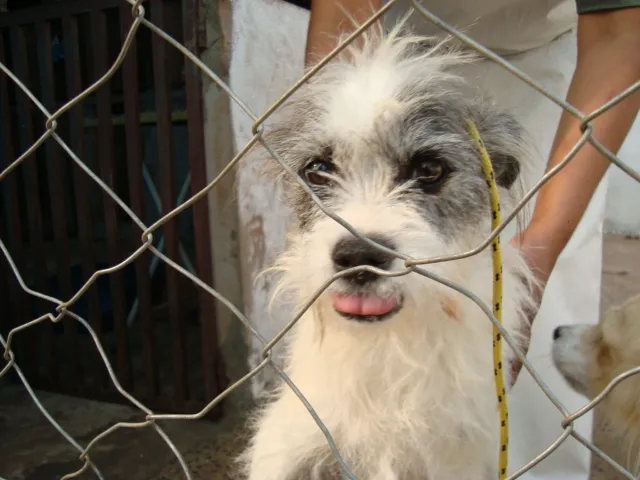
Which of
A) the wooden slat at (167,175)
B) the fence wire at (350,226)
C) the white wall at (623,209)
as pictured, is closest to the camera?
the fence wire at (350,226)

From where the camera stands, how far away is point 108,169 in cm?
231

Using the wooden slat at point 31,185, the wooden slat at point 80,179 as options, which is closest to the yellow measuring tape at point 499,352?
the wooden slat at point 80,179

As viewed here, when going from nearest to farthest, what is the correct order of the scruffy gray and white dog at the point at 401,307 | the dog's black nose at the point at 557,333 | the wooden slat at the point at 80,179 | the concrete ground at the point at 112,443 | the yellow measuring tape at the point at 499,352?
the yellow measuring tape at the point at 499,352
the scruffy gray and white dog at the point at 401,307
the dog's black nose at the point at 557,333
the concrete ground at the point at 112,443
the wooden slat at the point at 80,179

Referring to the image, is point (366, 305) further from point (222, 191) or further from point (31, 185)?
point (31, 185)

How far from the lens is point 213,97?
206cm

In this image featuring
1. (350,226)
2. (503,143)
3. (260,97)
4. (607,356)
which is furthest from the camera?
(260,97)

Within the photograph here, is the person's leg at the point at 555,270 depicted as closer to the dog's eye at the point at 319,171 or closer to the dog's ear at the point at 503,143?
the dog's ear at the point at 503,143

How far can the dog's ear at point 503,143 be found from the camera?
47.2 inches

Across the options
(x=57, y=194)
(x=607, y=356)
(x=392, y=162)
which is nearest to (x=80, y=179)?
(x=57, y=194)

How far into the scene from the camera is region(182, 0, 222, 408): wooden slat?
201 centimetres

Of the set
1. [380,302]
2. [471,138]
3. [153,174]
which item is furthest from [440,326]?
[153,174]

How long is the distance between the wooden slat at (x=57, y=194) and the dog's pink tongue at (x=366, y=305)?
76.3 inches

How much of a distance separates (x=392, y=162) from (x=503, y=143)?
299 mm

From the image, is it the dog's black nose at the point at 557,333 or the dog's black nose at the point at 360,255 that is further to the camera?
the dog's black nose at the point at 557,333
